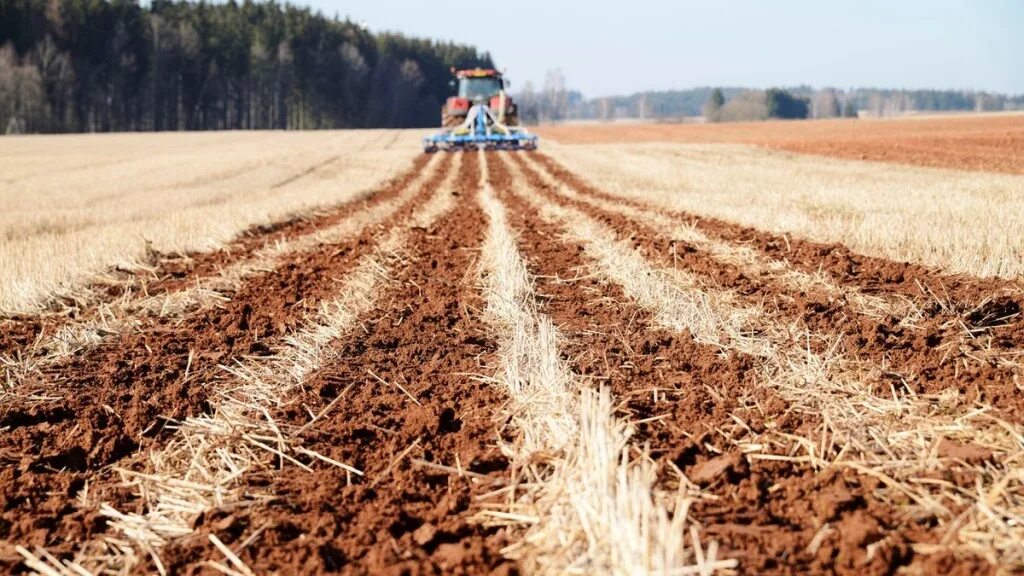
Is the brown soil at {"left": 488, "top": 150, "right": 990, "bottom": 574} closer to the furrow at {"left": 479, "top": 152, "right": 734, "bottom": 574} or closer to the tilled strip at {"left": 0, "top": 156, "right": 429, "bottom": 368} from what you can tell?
the furrow at {"left": 479, "top": 152, "right": 734, "bottom": 574}

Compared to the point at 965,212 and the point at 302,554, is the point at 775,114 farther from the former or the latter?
the point at 302,554

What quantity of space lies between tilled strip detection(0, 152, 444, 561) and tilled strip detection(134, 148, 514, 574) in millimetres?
584

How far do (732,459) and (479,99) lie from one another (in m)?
31.3

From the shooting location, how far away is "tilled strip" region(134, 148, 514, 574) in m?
2.65

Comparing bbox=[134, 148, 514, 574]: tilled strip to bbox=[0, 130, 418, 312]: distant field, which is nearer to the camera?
bbox=[134, 148, 514, 574]: tilled strip

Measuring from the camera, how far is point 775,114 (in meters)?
145

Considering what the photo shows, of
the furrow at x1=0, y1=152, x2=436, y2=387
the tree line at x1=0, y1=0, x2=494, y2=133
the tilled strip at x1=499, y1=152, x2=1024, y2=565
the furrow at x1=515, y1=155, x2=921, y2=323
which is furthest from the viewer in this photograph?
the tree line at x1=0, y1=0, x2=494, y2=133

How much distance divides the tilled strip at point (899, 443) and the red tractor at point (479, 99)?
96.6 feet

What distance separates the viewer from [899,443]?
332cm

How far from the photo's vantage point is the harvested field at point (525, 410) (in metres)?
2.63

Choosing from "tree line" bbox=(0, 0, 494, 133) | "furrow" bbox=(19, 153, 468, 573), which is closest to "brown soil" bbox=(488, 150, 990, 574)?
"furrow" bbox=(19, 153, 468, 573)

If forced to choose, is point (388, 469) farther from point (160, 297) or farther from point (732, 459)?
point (160, 297)

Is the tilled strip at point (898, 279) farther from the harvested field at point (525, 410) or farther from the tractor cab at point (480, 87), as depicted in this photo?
the tractor cab at point (480, 87)

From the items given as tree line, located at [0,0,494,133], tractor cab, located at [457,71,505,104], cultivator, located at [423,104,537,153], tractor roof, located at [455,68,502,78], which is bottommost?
cultivator, located at [423,104,537,153]
